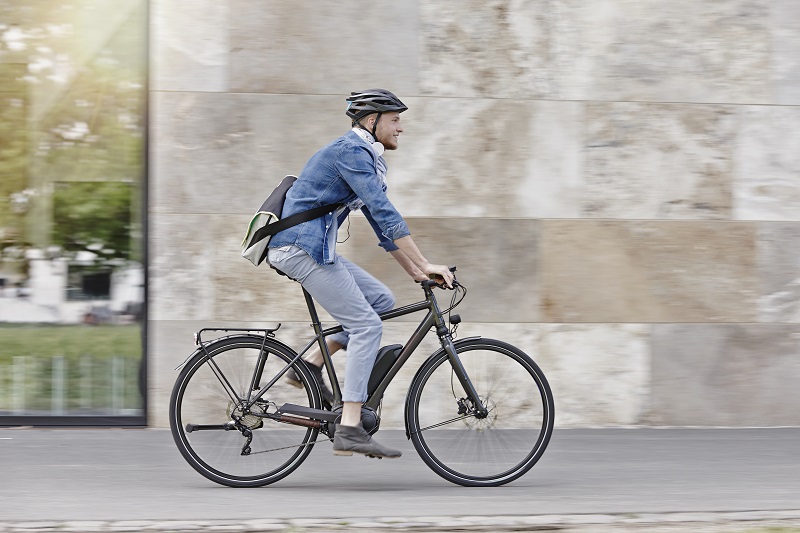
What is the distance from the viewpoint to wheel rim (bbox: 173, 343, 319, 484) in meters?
5.52

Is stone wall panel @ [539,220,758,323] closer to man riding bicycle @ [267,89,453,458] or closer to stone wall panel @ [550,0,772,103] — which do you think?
stone wall panel @ [550,0,772,103]

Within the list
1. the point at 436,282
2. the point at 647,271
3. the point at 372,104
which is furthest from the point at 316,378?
the point at 647,271

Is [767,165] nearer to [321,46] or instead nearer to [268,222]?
[321,46]

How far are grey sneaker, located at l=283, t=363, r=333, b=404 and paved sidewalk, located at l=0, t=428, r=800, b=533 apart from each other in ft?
1.52

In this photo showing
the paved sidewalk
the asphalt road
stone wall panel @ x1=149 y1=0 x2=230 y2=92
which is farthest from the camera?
stone wall panel @ x1=149 y1=0 x2=230 y2=92

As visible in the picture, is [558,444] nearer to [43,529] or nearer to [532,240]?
[532,240]

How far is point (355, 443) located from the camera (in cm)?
537

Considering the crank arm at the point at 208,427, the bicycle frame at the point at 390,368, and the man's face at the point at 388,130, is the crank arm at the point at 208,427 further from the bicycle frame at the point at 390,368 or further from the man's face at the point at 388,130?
the man's face at the point at 388,130

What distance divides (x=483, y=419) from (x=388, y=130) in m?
1.55

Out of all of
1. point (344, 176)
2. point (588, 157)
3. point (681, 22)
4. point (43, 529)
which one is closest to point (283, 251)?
point (344, 176)

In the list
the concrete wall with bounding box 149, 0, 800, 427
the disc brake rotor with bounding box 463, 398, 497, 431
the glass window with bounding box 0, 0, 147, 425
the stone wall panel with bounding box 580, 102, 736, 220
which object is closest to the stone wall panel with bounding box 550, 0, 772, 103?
the concrete wall with bounding box 149, 0, 800, 427

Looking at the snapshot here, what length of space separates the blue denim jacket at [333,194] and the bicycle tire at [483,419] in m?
0.77

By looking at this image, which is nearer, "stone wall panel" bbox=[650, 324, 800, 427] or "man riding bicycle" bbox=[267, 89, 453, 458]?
"man riding bicycle" bbox=[267, 89, 453, 458]

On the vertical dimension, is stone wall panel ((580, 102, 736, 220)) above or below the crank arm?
above
